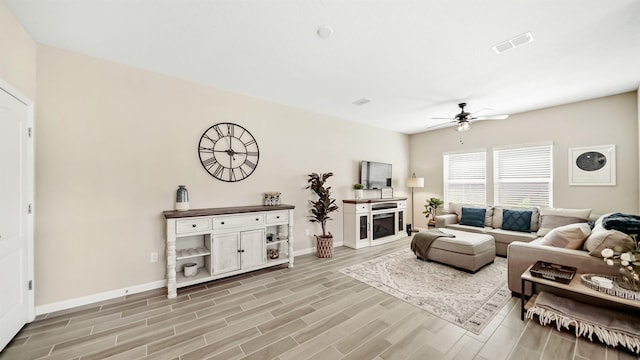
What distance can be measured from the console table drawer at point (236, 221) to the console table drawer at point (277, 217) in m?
0.12

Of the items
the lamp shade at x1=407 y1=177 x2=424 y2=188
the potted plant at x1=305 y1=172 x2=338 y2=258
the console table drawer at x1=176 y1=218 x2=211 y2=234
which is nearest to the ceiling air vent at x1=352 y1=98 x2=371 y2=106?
the potted plant at x1=305 y1=172 x2=338 y2=258

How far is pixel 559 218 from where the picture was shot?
13.3ft

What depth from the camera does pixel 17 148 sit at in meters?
2.12

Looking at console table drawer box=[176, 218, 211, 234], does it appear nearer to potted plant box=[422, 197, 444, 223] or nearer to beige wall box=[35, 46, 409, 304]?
beige wall box=[35, 46, 409, 304]

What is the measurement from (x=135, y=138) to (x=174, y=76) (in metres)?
0.96

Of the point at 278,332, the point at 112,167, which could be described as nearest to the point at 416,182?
the point at 278,332

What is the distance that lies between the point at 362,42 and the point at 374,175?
370 cm

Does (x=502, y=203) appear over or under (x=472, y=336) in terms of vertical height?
over

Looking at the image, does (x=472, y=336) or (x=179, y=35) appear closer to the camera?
(x=472, y=336)

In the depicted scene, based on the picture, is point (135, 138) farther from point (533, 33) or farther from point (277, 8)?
point (533, 33)

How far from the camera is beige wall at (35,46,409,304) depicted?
250 cm

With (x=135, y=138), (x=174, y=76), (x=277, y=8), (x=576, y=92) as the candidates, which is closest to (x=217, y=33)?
(x=277, y=8)

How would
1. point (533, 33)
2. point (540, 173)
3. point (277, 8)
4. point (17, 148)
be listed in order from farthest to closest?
point (540, 173) < point (533, 33) < point (17, 148) < point (277, 8)

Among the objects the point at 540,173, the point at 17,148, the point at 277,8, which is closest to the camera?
the point at 277,8
